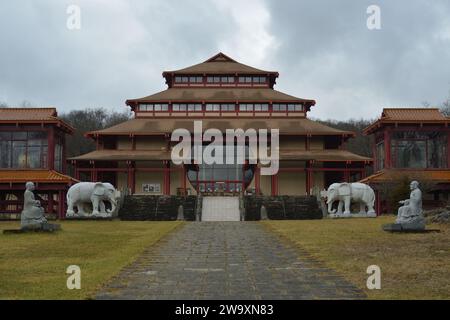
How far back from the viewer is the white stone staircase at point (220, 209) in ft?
113

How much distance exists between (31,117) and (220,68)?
66.0 feet

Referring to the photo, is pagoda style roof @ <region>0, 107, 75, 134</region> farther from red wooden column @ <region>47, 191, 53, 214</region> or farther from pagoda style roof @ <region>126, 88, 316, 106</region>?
pagoda style roof @ <region>126, 88, 316, 106</region>

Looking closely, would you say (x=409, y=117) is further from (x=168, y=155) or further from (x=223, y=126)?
(x=168, y=155)

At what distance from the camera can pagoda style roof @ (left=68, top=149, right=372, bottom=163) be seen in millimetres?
43344

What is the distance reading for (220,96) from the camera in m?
51.3

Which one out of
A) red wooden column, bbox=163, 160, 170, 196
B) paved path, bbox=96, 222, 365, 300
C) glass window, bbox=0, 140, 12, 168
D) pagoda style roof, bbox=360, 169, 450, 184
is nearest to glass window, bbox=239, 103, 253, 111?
red wooden column, bbox=163, 160, 170, 196

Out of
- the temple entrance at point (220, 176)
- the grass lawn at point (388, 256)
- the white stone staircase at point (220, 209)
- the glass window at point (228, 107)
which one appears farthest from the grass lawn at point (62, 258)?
the glass window at point (228, 107)

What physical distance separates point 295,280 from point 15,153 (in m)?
33.8

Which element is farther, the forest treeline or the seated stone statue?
the forest treeline

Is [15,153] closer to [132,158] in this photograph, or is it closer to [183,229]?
[132,158]

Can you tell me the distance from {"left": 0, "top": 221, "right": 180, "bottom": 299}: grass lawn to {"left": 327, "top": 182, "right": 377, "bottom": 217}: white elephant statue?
42.7 ft

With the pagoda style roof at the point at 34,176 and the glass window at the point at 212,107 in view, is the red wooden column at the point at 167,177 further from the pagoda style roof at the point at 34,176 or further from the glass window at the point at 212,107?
the glass window at the point at 212,107

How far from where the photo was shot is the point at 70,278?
11305mm
